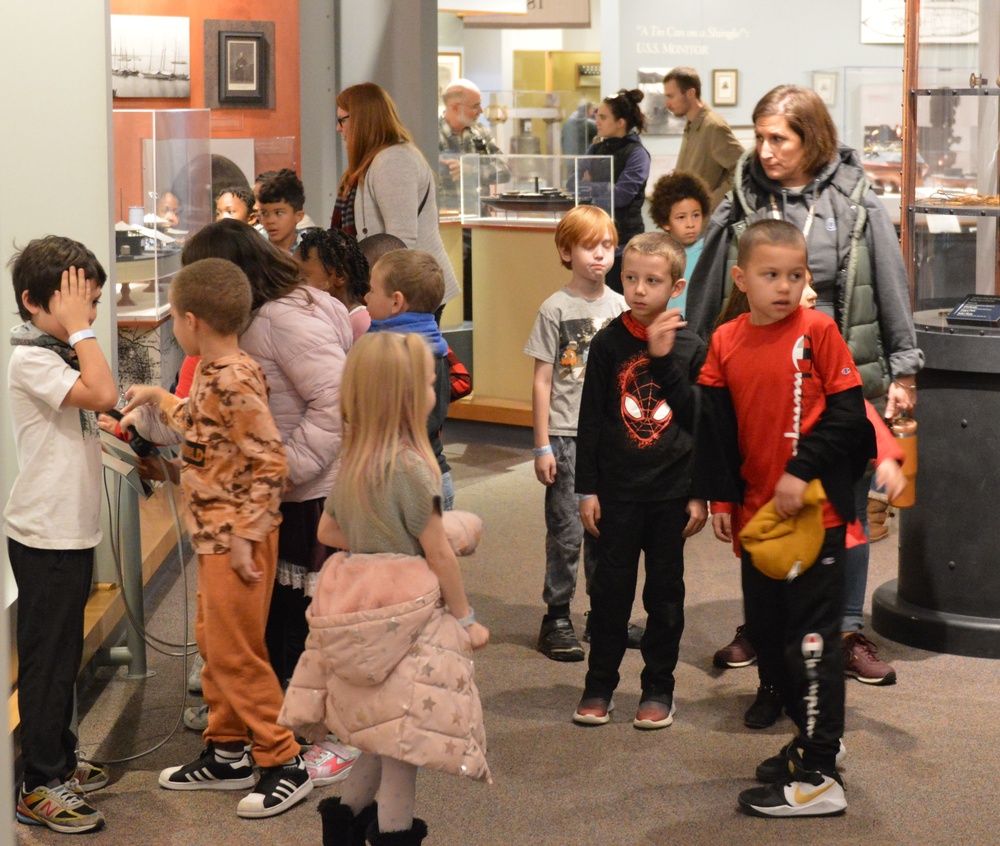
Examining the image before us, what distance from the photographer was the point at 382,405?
8.14ft

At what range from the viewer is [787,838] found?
3.04 meters

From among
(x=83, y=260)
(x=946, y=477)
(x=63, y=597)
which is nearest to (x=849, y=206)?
(x=946, y=477)

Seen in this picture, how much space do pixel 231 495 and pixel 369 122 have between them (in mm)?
2566

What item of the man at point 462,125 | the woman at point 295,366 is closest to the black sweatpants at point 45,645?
the woman at point 295,366

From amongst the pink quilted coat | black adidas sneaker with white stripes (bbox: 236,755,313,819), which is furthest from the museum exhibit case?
the pink quilted coat

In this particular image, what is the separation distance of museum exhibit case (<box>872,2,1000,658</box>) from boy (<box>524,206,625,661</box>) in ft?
3.38

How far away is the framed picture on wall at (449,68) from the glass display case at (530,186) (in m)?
5.21

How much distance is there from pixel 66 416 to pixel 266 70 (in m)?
5.69

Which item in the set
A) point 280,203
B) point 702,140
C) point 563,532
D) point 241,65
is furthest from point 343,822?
point 241,65

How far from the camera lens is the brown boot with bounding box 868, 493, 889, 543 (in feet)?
17.0

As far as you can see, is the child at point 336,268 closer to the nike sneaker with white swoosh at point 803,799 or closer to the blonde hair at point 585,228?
the blonde hair at point 585,228

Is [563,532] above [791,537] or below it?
below

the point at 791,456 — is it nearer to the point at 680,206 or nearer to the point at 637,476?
the point at 637,476

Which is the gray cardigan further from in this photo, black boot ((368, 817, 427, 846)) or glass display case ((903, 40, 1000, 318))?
black boot ((368, 817, 427, 846))
